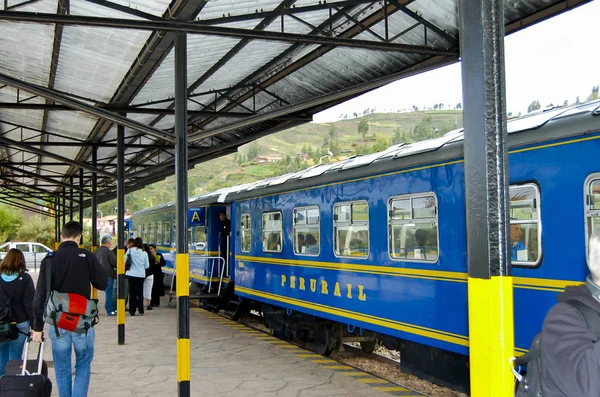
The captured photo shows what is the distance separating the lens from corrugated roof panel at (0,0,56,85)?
8.72 metres

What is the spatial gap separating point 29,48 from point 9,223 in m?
56.0

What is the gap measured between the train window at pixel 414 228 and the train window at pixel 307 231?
2.19 metres

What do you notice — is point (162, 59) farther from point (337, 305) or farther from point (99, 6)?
point (337, 305)

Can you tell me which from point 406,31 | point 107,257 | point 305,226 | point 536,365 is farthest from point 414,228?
point 107,257

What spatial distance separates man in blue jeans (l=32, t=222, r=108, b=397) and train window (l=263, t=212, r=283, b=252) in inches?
226

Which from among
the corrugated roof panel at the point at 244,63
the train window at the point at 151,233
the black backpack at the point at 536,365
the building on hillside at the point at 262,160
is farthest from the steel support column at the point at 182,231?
the building on hillside at the point at 262,160

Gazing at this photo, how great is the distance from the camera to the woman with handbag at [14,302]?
6.93 metres

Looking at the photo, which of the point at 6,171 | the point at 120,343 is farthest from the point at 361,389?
the point at 6,171

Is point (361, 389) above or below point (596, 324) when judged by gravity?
below

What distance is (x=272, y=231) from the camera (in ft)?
40.3

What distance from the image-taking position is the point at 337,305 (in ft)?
32.2

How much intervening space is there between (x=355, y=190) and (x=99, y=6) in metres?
4.09

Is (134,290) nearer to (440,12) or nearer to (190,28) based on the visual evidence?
(190,28)

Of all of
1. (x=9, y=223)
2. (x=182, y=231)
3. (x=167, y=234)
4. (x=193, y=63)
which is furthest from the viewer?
(x=9, y=223)
